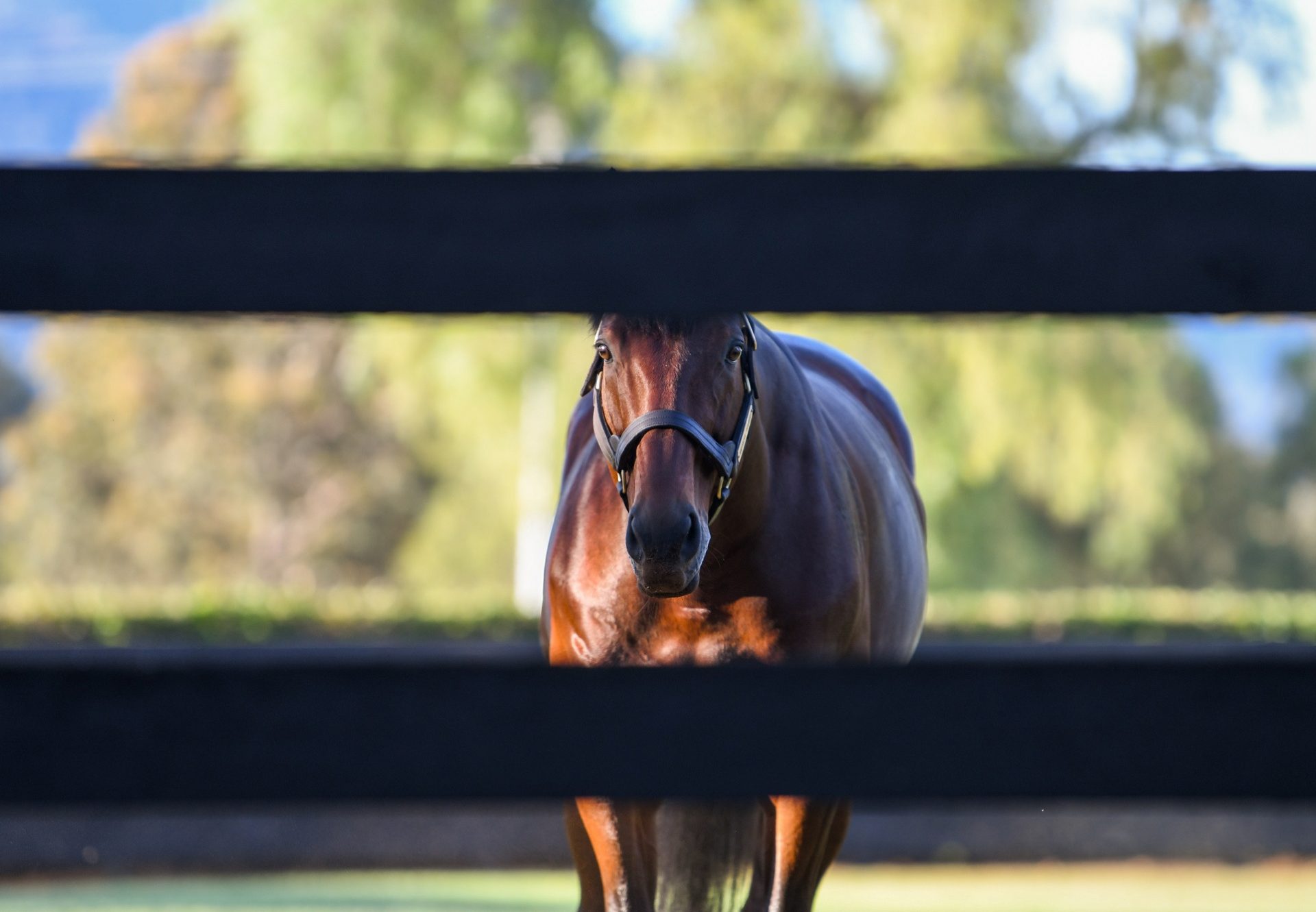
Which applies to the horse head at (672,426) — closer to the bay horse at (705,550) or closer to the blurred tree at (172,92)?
the bay horse at (705,550)

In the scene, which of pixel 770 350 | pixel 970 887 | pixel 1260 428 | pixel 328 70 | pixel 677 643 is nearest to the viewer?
pixel 677 643

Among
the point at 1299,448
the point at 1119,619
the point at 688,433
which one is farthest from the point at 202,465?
the point at 688,433

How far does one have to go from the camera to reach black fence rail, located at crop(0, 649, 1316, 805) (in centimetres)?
125

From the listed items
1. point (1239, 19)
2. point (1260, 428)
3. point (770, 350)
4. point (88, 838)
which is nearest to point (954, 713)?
point (770, 350)

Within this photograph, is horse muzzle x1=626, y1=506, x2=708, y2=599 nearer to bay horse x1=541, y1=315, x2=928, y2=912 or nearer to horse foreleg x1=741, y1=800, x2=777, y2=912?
bay horse x1=541, y1=315, x2=928, y2=912

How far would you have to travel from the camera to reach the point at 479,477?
20.3m

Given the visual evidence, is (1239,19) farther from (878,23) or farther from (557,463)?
(557,463)

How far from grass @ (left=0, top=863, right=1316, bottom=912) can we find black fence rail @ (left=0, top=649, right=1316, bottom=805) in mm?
6381

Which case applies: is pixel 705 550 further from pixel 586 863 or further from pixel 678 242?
pixel 678 242

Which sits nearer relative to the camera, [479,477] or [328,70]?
[328,70]

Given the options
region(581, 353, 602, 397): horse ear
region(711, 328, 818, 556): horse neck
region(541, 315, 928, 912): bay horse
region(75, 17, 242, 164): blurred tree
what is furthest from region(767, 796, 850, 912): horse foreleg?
region(75, 17, 242, 164): blurred tree

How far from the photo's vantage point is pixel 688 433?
260cm

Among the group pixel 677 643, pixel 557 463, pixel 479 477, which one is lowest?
pixel 677 643

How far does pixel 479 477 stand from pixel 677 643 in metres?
17.5
